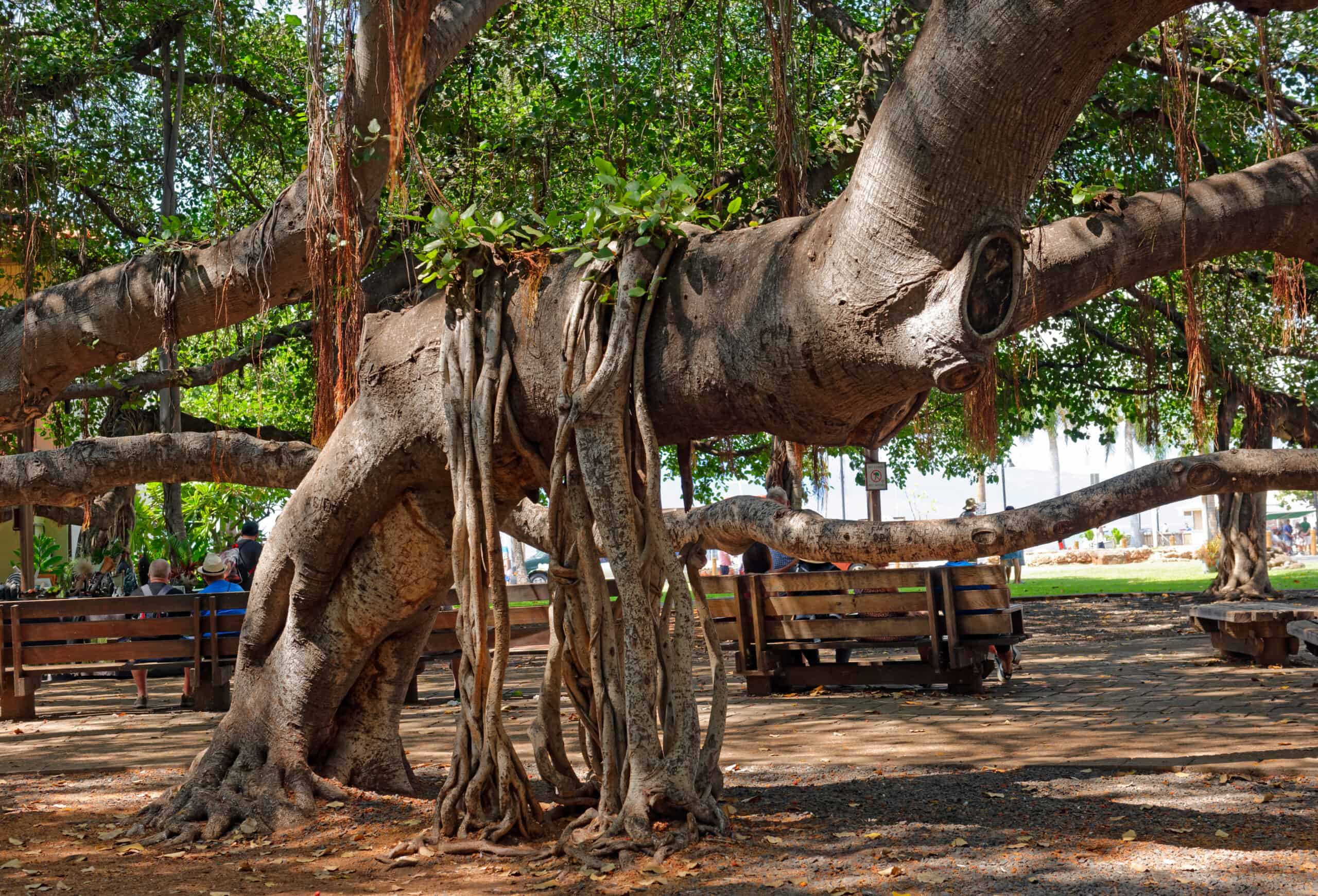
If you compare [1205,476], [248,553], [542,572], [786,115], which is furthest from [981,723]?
[542,572]

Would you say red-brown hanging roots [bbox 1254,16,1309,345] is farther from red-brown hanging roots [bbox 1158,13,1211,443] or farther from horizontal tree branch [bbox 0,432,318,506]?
horizontal tree branch [bbox 0,432,318,506]

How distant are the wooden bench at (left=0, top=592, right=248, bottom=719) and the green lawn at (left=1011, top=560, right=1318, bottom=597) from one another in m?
15.6

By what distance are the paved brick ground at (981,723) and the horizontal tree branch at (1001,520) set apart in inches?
44.1

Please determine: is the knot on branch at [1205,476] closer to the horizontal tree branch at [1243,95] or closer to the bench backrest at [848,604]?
the bench backrest at [848,604]

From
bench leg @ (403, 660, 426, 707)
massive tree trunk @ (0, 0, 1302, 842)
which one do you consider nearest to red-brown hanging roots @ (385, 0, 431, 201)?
massive tree trunk @ (0, 0, 1302, 842)

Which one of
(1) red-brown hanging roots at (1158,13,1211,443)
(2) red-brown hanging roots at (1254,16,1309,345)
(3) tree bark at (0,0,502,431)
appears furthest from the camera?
(3) tree bark at (0,0,502,431)

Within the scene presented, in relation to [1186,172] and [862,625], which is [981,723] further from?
[1186,172]

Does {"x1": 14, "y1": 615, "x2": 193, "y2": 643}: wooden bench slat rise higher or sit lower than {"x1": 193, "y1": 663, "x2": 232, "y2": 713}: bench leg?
higher

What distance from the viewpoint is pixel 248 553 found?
11273 millimetres

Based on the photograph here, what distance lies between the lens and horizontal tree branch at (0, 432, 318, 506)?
638 cm

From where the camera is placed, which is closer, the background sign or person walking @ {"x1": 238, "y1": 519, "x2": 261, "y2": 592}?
person walking @ {"x1": 238, "y1": 519, "x2": 261, "y2": 592}

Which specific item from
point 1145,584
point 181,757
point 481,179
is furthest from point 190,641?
point 1145,584

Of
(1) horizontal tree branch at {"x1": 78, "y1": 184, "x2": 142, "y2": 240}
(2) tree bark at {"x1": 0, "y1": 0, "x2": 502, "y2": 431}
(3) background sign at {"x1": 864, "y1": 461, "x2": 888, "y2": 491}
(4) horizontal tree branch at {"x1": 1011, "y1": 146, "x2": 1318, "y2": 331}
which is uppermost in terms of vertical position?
(1) horizontal tree branch at {"x1": 78, "y1": 184, "x2": 142, "y2": 240}

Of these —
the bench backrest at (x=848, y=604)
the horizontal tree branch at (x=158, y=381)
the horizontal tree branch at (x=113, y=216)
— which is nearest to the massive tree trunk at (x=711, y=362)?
the bench backrest at (x=848, y=604)
